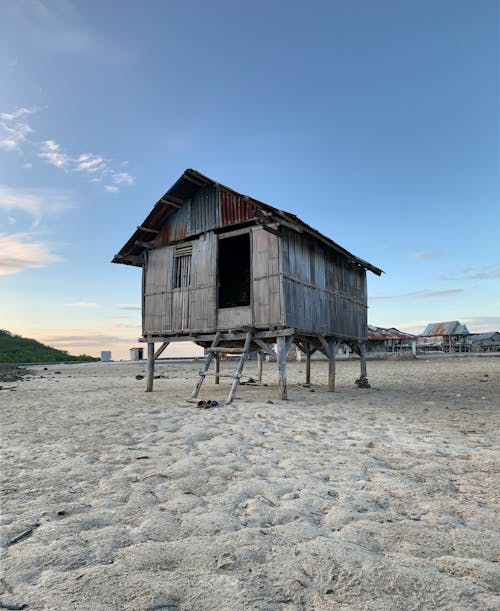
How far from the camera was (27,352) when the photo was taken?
152 feet

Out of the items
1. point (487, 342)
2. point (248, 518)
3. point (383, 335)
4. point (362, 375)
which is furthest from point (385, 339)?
point (248, 518)

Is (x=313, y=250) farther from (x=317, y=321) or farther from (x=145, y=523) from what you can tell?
(x=145, y=523)

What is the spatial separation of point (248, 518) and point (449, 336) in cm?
5829

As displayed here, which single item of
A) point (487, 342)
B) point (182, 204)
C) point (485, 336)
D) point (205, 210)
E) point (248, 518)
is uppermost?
point (182, 204)

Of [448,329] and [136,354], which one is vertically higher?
[448,329]

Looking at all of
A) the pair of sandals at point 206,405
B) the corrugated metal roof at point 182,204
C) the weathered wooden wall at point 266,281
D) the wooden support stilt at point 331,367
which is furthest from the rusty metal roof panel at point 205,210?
the wooden support stilt at point 331,367

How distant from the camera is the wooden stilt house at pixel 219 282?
11266mm

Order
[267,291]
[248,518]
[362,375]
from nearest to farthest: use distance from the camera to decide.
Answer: [248,518]
[267,291]
[362,375]

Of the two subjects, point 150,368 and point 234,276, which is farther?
point 234,276

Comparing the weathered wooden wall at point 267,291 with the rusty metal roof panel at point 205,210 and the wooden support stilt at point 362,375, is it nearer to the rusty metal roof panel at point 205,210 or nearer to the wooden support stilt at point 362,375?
the rusty metal roof panel at point 205,210

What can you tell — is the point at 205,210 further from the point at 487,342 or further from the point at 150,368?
→ the point at 487,342

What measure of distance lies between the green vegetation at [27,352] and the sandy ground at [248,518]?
41.3 m

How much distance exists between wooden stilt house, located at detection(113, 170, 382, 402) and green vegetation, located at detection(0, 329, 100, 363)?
3430cm

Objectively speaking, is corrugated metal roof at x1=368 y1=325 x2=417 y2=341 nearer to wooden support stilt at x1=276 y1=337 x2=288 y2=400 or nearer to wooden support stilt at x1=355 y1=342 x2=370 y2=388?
wooden support stilt at x1=355 y1=342 x2=370 y2=388
